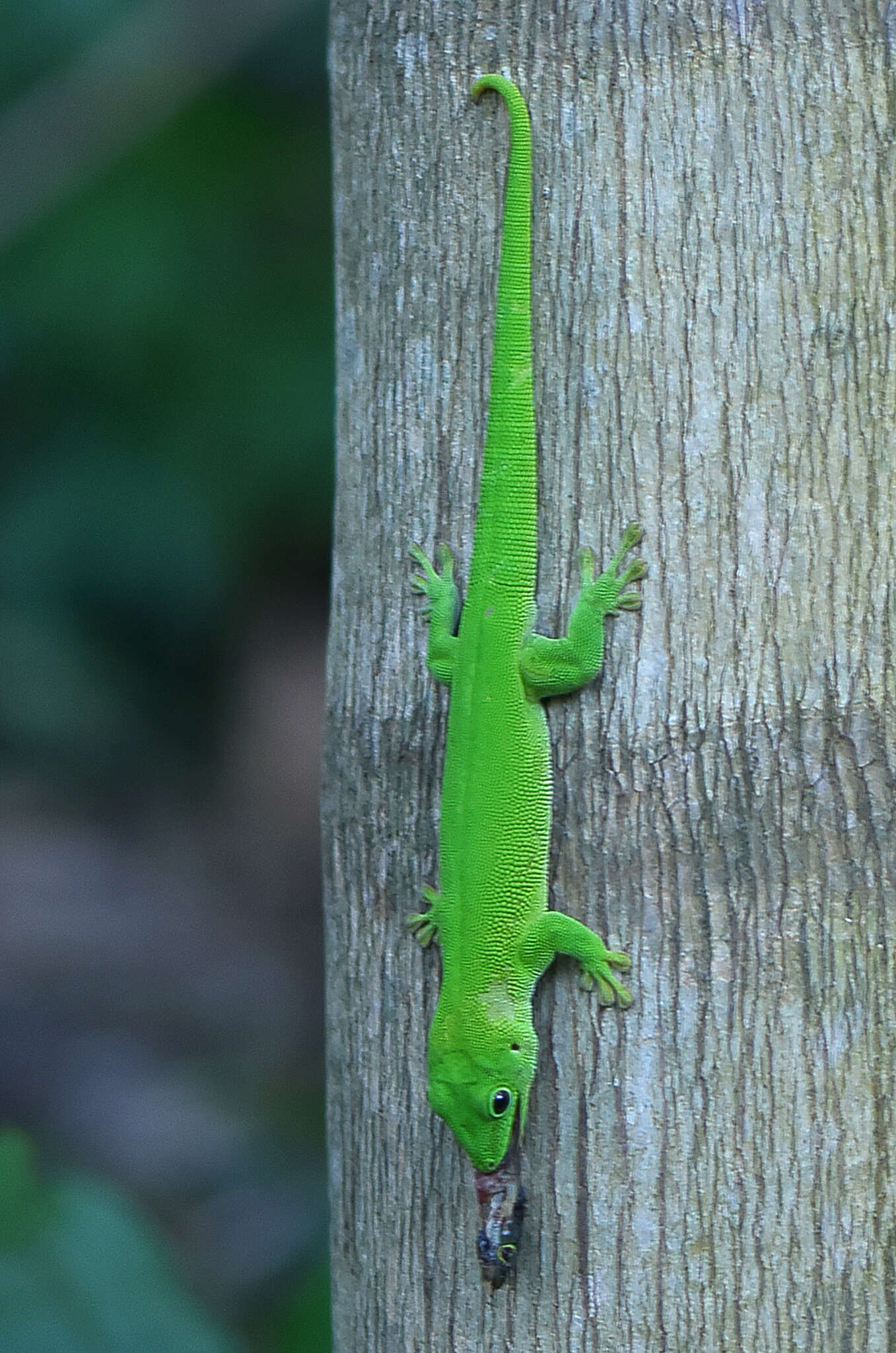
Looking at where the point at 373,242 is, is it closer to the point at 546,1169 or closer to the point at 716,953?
the point at 716,953

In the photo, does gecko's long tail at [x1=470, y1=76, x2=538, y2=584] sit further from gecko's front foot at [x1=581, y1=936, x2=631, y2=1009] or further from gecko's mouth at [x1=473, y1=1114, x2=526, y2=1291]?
gecko's mouth at [x1=473, y1=1114, x2=526, y2=1291]

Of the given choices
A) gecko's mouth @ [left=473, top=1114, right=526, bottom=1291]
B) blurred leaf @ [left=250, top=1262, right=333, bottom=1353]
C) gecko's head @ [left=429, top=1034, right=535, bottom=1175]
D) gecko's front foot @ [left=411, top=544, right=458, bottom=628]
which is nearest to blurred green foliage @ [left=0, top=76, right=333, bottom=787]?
blurred leaf @ [left=250, top=1262, right=333, bottom=1353]

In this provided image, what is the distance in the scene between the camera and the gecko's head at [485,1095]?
2.07 meters

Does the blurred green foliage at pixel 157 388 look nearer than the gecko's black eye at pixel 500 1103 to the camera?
No

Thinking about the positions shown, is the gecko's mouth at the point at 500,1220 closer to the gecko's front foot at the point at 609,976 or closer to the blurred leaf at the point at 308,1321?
the gecko's front foot at the point at 609,976

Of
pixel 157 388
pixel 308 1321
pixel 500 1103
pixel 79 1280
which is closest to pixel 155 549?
pixel 157 388

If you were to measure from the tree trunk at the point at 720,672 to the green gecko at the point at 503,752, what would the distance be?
0.03 metres

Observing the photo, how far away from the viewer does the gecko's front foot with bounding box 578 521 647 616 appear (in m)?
2.00

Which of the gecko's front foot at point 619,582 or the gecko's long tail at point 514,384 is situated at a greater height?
the gecko's long tail at point 514,384

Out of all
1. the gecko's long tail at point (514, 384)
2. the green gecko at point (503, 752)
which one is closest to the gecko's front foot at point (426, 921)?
the green gecko at point (503, 752)

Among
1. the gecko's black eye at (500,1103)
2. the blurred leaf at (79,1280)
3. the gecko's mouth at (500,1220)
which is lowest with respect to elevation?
the blurred leaf at (79,1280)

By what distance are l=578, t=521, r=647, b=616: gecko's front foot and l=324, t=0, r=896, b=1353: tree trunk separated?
22 mm

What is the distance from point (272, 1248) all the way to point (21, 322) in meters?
5.42

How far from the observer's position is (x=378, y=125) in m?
2.21
